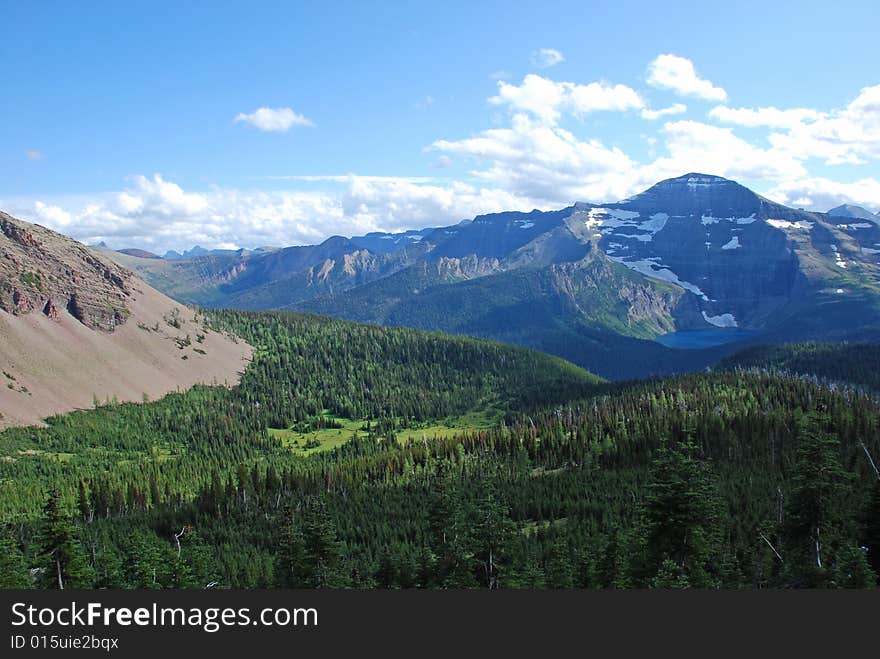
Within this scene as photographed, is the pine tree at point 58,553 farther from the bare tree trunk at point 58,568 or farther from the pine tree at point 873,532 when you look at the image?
the pine tree at point 873,532

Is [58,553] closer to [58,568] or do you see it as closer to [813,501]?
[58,568]

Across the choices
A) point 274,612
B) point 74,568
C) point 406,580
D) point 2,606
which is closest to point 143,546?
point 74,568

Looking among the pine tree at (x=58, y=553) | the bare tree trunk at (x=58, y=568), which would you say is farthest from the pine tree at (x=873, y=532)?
the bare tree trunk at (x=58, y=568)

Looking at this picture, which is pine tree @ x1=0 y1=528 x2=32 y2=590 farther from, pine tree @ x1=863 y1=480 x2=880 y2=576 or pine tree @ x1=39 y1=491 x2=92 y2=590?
pine tree @ x1=863 y1=480 x2=880 y2=576

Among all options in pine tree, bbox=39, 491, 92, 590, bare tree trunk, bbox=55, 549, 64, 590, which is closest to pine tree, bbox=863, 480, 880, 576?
pine tree, bbox=39, 491, 92, 590

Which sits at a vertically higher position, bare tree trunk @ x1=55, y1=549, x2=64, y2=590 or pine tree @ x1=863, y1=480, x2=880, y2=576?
pine tree @ x1=863, y1=480, x2=880, y2=576

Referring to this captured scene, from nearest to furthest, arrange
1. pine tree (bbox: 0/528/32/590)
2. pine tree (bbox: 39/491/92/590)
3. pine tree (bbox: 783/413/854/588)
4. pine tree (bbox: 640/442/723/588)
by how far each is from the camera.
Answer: pine tree (bbox: 640/442/723/588) < pine tree (bbox: 783/413/854/588) < pine tree (bbox: 0/528/32/590) < pine tree (bbox: 39/491/92/590)

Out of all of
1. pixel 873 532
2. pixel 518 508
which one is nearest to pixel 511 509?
pixel 518 508

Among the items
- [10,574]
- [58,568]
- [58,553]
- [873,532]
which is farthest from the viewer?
[58,553]

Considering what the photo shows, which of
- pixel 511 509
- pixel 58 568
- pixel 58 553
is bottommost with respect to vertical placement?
pixel 511 509

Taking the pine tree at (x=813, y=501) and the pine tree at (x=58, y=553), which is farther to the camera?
the pine tree at (x=58, y=553)

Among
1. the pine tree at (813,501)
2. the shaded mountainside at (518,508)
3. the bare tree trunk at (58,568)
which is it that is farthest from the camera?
the bare tree trunk at (58,568)

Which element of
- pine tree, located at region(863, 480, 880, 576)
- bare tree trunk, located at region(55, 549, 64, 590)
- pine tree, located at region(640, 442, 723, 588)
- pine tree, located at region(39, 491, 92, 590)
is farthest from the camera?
bare tree trunk, located at region(55, 549, 64, 590)

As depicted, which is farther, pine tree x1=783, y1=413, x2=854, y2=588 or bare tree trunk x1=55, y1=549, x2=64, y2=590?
bare tree trunk x1=55, y1=549, x2=64, y2=590
